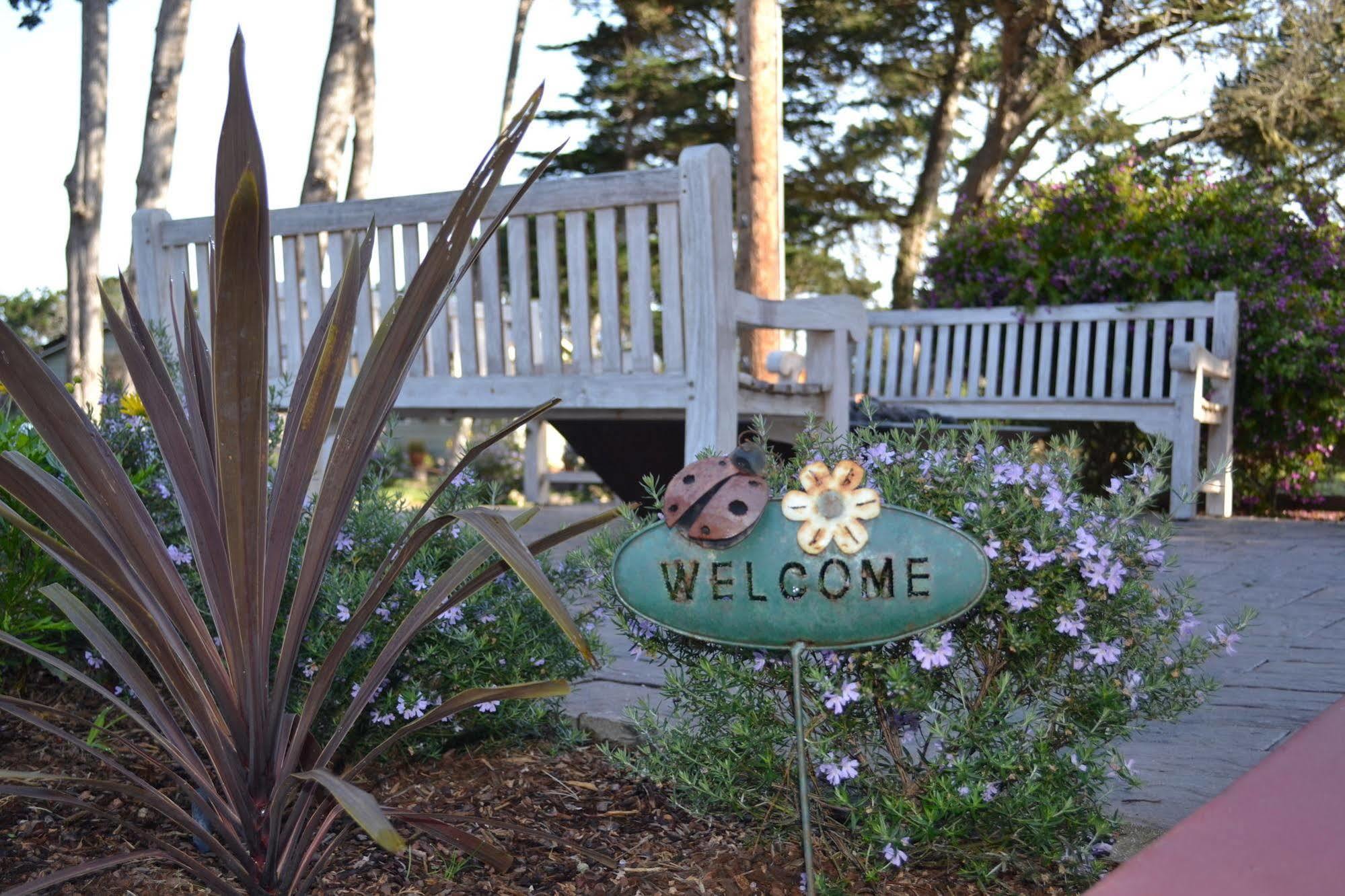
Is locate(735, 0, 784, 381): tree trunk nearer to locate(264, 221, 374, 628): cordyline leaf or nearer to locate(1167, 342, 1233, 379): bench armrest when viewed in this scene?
locate(1167, 342, 1233, 379): bench armrest

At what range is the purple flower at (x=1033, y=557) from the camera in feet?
5.08

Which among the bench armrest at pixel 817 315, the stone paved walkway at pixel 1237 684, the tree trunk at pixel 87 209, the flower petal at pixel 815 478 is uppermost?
the tree trunk at pixel 87 209

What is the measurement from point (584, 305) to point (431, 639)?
165 cm

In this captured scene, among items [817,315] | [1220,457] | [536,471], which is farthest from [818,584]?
[536,471]

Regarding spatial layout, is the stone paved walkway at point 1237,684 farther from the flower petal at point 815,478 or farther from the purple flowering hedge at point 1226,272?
the purple flowering hedge at point 1226,272

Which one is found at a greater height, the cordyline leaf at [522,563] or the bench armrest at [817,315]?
the bench armrest at [817,315]

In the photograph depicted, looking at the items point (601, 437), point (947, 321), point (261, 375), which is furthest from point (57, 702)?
point (947, 321)

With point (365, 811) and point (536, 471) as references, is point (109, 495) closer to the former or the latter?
point (365, 811)

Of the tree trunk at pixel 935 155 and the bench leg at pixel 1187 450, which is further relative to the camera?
the tree trunk at pixel 935 155

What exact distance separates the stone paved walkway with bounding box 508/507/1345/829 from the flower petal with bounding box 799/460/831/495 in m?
Result: 0.72

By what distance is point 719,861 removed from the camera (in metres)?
1.71

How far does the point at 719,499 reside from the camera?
1.54 meters

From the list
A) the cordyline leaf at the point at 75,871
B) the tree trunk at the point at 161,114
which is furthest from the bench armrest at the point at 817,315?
the tree trunk at the point at 161,114

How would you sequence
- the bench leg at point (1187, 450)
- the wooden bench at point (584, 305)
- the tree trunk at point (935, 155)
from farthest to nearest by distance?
the tree trunk at point (935, 155) → the bench leg at point (1187, 450) → the wooden bench at point (584, 305)
